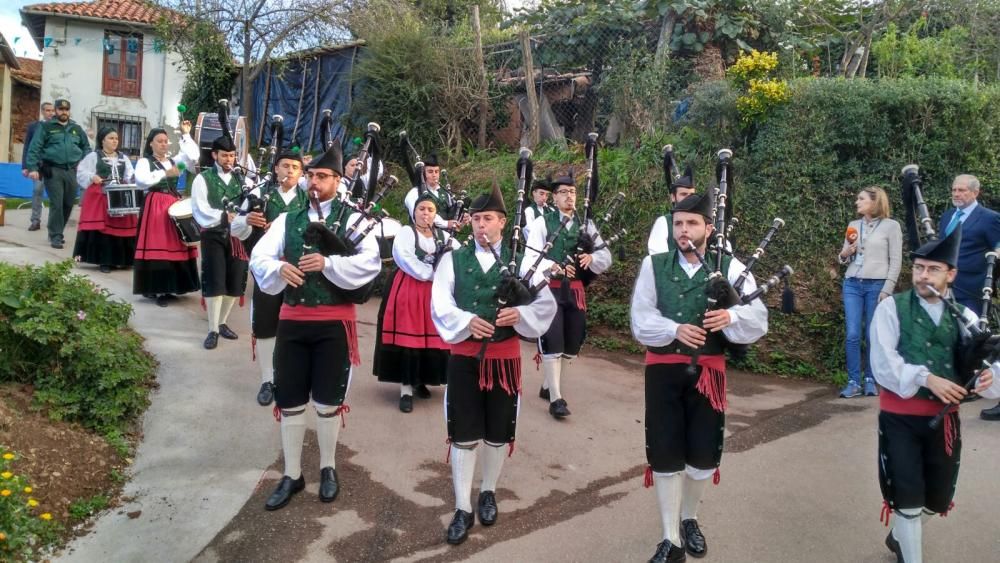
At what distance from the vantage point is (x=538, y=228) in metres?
6.59

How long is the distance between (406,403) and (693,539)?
2.82m

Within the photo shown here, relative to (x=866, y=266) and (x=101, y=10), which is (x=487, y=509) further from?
(x=101, y=10)

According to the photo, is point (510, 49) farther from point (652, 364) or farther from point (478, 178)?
point (652, 364)

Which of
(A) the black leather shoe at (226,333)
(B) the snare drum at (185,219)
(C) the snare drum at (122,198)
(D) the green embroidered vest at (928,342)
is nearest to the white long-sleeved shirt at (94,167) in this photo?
(C) the snare drum at (122,198)

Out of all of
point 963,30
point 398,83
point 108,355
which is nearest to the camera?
point 108,355

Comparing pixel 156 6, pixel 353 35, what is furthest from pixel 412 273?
pixel 156 6

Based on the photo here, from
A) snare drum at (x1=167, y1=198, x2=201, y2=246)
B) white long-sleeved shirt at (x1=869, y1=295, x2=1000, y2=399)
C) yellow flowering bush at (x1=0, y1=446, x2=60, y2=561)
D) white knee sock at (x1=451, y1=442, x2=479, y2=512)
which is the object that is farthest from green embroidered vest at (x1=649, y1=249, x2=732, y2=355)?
snare drum at (x1=167, y1=198, x2=201, y2=246)

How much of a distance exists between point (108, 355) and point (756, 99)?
7425mm

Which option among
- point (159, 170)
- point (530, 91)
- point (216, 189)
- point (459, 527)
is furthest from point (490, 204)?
point (530, 91)

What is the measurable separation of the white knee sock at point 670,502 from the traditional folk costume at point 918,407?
3.46ft

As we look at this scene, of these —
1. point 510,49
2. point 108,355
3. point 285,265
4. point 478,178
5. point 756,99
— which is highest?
point 510,49

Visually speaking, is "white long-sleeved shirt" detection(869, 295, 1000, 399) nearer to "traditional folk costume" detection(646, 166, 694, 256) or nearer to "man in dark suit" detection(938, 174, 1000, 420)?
"traditional folk costume" detection(646, 166, 694, 256)

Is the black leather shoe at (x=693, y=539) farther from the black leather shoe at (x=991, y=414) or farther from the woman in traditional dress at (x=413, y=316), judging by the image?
the black leather shoe at (x=991, y=414)

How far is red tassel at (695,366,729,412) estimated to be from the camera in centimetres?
404
